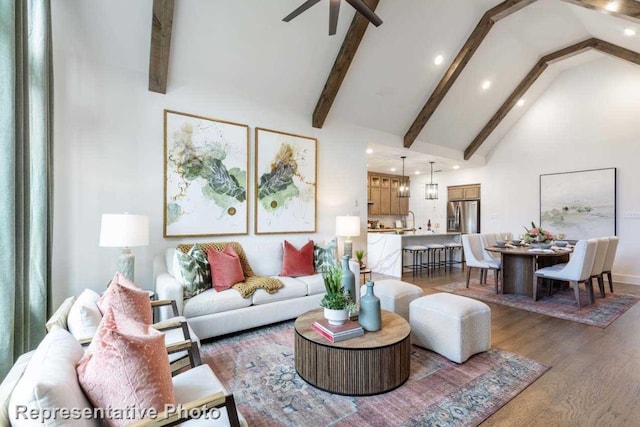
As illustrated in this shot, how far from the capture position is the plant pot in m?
2.30

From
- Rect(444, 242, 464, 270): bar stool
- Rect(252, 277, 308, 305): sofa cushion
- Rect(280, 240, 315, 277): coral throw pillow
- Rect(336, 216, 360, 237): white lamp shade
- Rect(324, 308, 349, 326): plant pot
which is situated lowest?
Rect(444, 242, 464, 270): bar stool

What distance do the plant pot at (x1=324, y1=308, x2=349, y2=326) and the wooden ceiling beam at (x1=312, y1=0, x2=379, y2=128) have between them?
3.33 metres

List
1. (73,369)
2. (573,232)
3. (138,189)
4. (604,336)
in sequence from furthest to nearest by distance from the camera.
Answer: (573,232)
(138,189)
(604,336)
(73,369)

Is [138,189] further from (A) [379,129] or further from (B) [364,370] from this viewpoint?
(A) [379,129]

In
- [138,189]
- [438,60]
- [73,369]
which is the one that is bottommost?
[73,369]

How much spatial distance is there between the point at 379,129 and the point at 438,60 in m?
1.46

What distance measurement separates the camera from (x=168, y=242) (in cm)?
362

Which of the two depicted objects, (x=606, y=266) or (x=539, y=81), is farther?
(x=539, y=81)

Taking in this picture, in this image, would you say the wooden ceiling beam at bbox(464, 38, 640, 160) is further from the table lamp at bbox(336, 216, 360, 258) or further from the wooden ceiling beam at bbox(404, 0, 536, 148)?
the table lamp at bbox(336, 216, 360, 258)

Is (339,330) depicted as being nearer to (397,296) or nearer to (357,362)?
(357,362)

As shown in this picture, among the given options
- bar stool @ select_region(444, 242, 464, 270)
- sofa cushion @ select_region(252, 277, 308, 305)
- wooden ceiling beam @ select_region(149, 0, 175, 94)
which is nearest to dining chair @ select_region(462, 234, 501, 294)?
bar stool @ select_region(444, 242, 464, 270)

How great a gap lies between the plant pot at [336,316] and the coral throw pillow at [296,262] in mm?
1591

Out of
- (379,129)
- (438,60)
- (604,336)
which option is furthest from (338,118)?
(604,336)

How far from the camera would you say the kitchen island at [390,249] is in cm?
600
